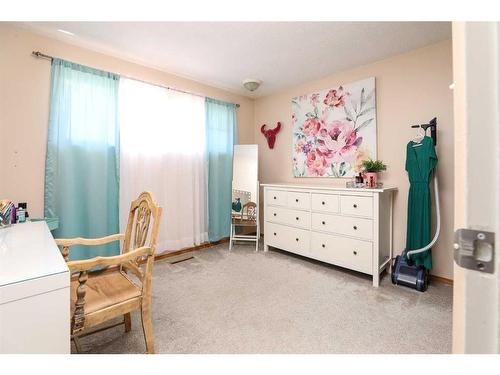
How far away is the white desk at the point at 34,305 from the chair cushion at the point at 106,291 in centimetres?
37

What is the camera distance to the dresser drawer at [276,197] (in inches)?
127

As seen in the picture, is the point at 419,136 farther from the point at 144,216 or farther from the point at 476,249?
the point at 144,216

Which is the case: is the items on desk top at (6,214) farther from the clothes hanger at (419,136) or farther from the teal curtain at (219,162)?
the clothes hanger at (419,136)

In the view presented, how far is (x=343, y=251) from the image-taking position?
261cm

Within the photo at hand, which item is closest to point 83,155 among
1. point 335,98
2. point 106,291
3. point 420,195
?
point 106,291

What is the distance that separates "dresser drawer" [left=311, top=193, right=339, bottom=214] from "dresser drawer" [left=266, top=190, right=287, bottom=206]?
1.50 feet

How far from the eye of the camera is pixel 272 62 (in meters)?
2.85

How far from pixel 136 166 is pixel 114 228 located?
77 centimetres

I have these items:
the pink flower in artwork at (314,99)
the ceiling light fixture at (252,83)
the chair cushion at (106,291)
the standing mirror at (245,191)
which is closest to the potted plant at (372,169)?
the pink flower in artwork at (314,99)

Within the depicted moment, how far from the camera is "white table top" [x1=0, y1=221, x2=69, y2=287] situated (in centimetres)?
88

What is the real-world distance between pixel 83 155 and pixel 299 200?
2.50 meters

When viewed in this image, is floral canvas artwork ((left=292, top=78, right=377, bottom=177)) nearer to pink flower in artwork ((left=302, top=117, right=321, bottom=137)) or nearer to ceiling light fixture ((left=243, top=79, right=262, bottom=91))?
pink flower in artwork ((left=302, top=117, right=321, bottom=137))
